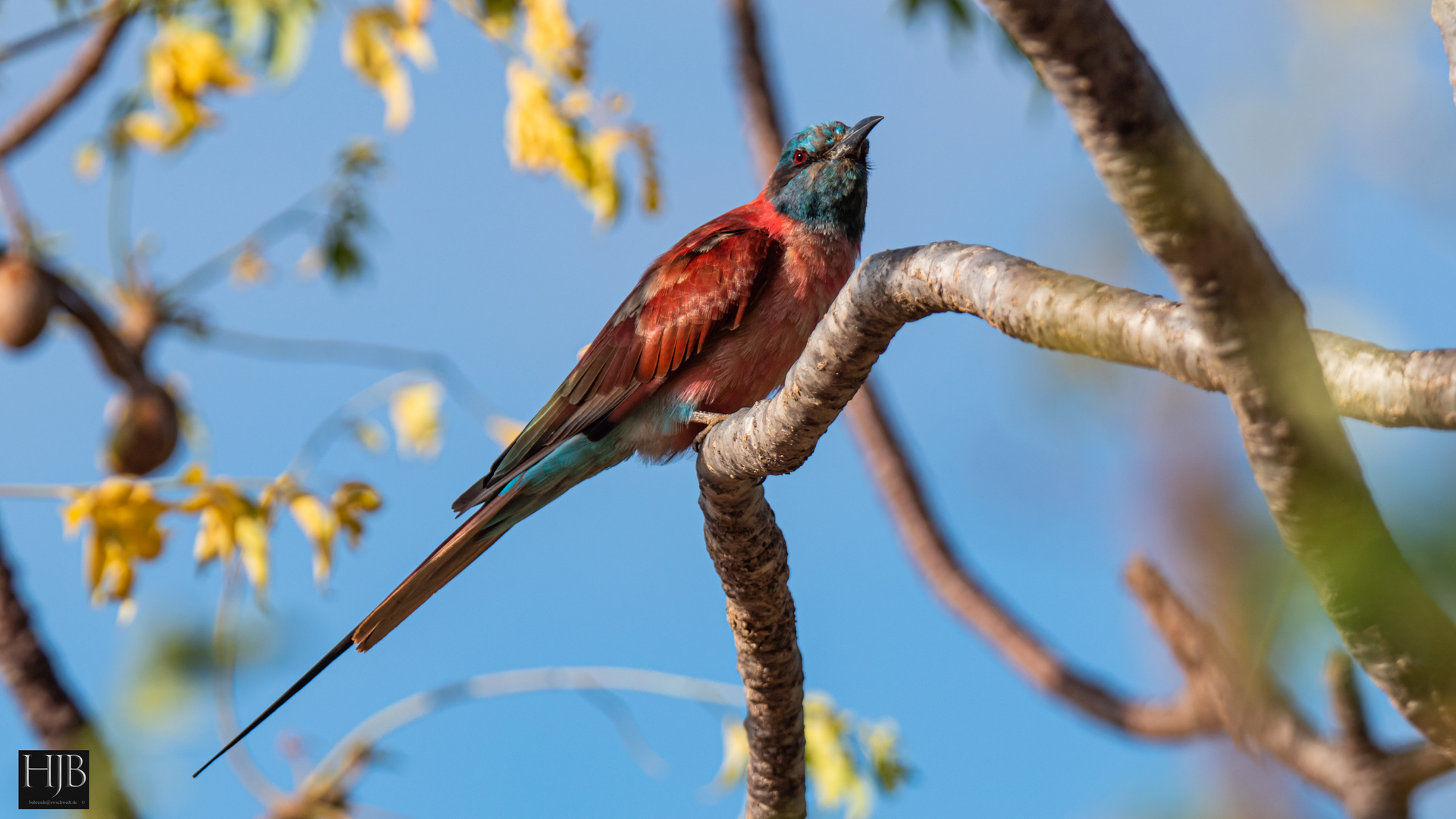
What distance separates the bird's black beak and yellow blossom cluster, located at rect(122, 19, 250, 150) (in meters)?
2.82

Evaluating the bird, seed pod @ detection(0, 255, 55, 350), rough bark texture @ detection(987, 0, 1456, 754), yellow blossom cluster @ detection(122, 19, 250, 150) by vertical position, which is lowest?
rough bark texture @ detection(987, 0, 1456, 754)

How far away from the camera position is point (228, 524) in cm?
443

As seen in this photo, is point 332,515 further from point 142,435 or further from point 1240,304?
point 1240,304

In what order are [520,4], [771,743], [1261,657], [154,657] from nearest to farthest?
[1261,657]
[771,743]
[154,657]
[520,4]

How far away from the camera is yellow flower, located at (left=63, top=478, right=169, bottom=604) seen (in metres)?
4.24

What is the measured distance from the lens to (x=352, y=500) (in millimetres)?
4516

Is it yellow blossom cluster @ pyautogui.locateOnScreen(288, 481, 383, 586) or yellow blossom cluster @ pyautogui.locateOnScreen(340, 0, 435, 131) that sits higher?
yellow blossom cluster @ pyautogui.locateOnScreen(340, 0, 435, 131)

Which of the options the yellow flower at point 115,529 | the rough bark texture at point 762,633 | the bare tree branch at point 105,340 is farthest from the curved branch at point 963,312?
the bare tree branch at point 105,340

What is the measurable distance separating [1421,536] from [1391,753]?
1.70 m

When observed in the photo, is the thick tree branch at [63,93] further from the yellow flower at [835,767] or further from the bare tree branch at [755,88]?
the yellow flower at [835,767]

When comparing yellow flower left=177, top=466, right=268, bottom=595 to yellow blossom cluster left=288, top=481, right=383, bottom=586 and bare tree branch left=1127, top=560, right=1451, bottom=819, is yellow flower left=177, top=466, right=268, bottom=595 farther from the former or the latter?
bare tree branch left=1127, top=560, right=1451, bottom=819

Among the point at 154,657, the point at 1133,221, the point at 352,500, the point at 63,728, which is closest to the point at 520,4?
the point at 352,500

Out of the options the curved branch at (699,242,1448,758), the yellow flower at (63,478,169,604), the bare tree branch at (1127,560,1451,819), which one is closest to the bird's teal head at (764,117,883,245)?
the curved branch at (699,242,1448,758)

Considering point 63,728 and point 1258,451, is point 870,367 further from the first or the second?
point 63,728
